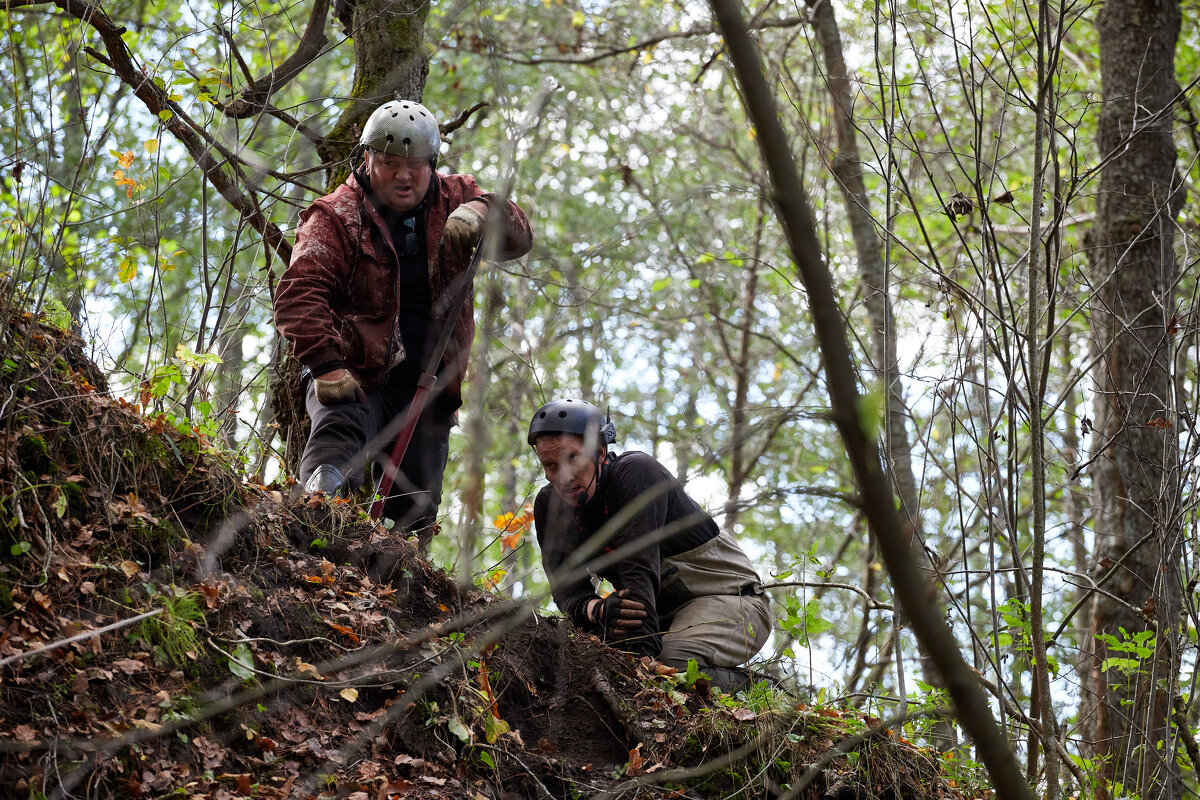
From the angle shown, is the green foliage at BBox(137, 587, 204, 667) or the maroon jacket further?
the maroon jacket

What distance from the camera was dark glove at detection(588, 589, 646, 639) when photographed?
473cm

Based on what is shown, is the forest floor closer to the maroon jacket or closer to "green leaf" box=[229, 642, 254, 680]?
"green leaf" box=[229, 642, 254, 680]

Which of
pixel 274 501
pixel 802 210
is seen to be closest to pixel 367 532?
pixel 274 501

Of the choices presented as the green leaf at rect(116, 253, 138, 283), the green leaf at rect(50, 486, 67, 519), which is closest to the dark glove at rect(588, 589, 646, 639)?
the green leaf at rect(50, 486, 67, 519)

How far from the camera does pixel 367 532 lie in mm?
4504

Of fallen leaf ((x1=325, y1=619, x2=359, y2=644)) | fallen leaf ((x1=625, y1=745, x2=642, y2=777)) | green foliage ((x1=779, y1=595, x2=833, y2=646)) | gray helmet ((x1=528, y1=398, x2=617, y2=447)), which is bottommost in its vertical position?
fallen leaf ((x1=625, y1=745, x2=642, y2=777))

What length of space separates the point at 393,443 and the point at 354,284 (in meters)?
0.82

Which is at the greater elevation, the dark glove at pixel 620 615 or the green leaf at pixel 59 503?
the dark glove at pixel 620 615

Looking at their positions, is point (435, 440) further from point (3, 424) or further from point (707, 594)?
point (3, 424)

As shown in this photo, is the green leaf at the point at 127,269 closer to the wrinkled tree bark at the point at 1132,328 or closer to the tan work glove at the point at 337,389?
the tan work glove at the point at 337,389

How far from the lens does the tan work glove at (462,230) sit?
191 inches

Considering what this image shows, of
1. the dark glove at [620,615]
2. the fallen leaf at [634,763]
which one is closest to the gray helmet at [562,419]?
the dark glove at [620,615]

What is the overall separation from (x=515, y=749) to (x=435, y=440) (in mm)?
1858

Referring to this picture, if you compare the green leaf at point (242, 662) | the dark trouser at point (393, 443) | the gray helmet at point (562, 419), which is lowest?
the green leaf at point (242, 662)
